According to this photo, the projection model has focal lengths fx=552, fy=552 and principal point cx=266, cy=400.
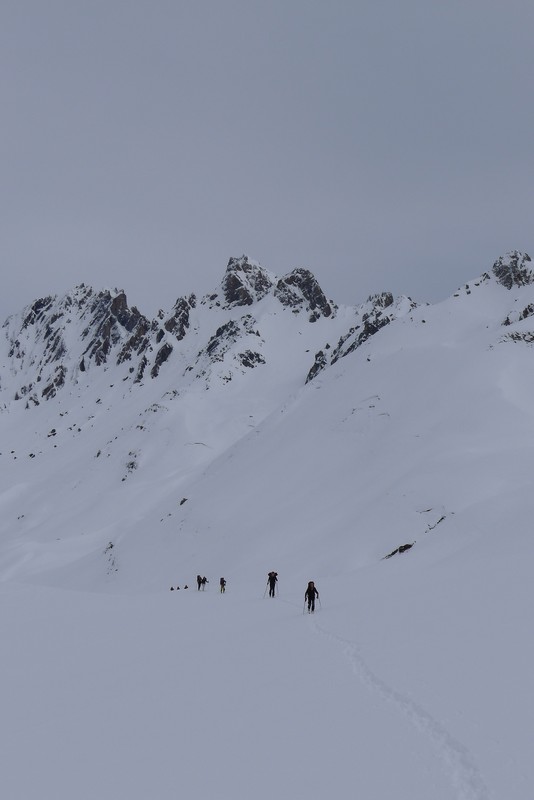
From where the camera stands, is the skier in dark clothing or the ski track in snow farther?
the skier in dark clothing

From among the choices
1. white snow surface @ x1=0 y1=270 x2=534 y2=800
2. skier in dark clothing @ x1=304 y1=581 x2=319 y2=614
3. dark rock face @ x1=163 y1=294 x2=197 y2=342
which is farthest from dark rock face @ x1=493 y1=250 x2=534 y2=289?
dark rock face @ x1=163 y1=294 x2=197 y2=342

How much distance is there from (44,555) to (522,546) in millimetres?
55798

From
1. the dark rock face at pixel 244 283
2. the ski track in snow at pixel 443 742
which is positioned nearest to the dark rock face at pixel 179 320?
the dark rock face at pixel 244 283

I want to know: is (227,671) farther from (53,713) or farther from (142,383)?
(142,383)

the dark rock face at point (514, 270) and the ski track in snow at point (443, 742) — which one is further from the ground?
the dark rock face at point (514, 270)

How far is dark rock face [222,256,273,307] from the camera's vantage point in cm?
16662

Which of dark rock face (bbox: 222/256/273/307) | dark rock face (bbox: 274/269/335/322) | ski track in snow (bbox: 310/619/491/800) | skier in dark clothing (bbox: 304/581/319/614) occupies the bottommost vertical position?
Result: skier in dark clothing (bbox: 304/581/319/614)

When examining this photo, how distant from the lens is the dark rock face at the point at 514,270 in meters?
92.8

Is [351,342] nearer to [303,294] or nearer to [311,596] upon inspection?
[303,294]

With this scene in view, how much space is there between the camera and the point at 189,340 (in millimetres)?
157375

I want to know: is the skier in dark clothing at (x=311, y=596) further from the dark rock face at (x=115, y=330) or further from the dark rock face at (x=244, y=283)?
the dark rock face at (x=115, y=330)

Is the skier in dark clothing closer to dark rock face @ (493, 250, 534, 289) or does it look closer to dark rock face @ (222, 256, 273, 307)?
dark rock face @ (493, 250, 534, 289)

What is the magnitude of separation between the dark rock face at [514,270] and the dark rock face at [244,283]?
79.8 metres

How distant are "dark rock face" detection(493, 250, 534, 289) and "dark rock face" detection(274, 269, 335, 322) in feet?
207
